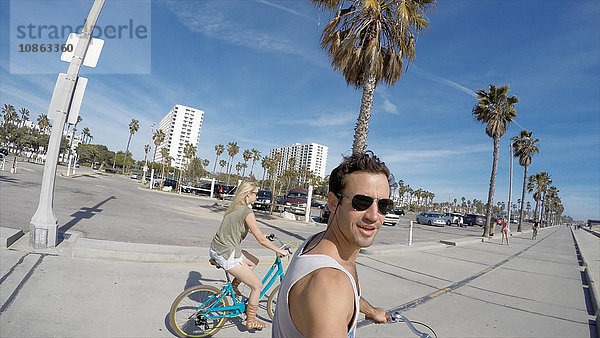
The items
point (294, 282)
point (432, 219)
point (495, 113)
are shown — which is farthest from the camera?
point (432, 219)

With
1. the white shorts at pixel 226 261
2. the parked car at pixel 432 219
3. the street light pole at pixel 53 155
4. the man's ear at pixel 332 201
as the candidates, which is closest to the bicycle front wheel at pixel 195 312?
the white shorts at pixel 226 261

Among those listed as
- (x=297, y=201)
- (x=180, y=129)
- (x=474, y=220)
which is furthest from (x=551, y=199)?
(x=180, y=129)

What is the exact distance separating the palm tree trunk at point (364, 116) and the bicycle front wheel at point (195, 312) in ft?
20.9

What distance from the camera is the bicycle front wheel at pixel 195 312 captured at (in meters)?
3.43

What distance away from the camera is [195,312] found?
11.6ft

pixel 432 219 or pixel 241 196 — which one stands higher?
pixel 241 196

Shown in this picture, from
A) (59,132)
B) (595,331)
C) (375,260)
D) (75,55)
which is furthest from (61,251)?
(595,331)

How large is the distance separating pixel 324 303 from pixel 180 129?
186 metres

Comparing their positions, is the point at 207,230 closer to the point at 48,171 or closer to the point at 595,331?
the point at 48,171

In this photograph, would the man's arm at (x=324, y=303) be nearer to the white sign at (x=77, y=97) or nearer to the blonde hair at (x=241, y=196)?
the blonde hair at (x=241, y=196)

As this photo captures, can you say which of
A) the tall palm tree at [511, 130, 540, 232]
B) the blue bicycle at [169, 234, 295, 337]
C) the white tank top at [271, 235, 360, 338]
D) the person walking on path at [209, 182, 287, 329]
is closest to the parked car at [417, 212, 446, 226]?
the tall palm tree at [511, 130, 540, 232]

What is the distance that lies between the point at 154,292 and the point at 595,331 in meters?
6.86

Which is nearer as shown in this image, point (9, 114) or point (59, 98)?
point (59, 98)

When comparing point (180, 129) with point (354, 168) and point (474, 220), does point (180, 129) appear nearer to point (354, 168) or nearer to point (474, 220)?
point (474, 220)
